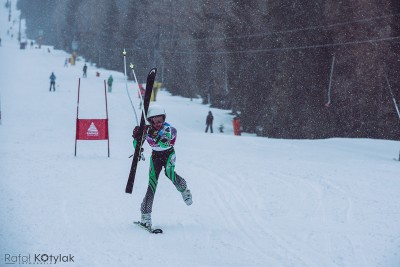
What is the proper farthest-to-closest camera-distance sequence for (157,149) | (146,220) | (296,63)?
(296,63)
(157,149)
(146,220)

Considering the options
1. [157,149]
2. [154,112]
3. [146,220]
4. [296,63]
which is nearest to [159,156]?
[157,149]

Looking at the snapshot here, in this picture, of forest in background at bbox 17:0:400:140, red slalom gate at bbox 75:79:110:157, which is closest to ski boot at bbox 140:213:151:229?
red slalom gate at bbox 75:79:110:157

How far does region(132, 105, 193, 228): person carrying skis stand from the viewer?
21.7ft

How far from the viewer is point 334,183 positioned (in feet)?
35.0

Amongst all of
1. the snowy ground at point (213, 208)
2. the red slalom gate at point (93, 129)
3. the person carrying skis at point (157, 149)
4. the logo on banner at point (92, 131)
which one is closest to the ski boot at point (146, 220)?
the person carrying skis at point (157, 149)

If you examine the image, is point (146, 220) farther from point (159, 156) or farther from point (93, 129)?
point (93, 129)

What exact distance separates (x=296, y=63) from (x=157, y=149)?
23.7 metres

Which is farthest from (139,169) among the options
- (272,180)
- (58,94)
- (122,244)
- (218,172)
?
(58,94)

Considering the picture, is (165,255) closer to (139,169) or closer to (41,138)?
(139,169)

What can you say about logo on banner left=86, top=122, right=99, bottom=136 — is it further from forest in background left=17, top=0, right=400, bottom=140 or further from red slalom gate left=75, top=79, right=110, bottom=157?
forest in background left=17, top=0, right=400, bottom=140

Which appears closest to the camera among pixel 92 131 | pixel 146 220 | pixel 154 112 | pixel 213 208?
pixel 154 112

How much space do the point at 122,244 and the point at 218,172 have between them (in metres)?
6.33

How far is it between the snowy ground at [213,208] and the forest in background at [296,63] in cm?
741

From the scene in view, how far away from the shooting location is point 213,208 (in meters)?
8.20
